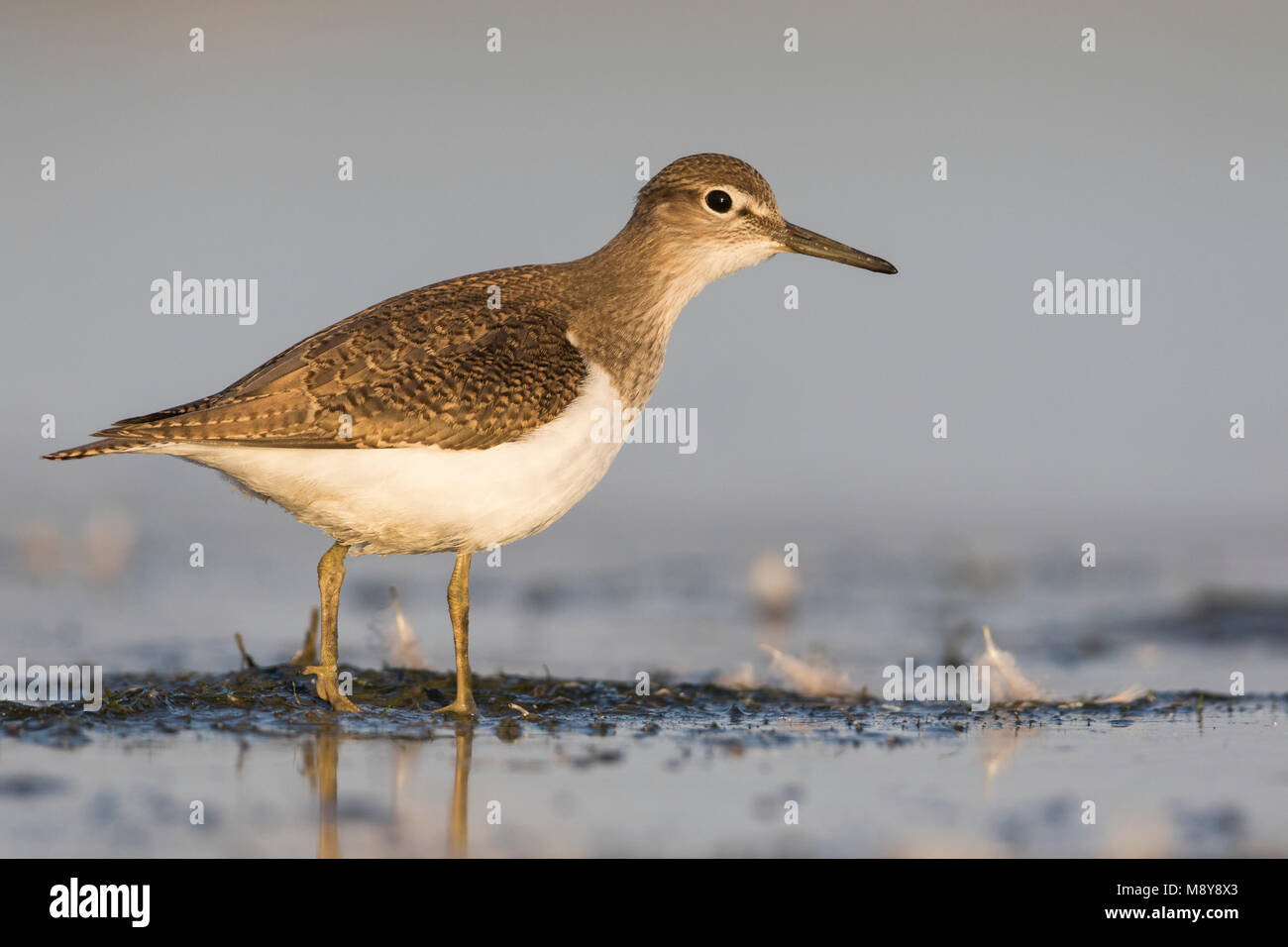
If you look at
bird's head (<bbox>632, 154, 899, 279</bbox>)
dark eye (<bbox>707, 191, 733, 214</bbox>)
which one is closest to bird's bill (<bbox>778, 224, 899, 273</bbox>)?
bird's head (<bbox>632, 154, 899, 279</bbox>)

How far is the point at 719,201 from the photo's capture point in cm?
820

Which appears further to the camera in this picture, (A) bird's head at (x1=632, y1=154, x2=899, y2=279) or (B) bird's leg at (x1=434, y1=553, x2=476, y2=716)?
(A) bird's head at (x1=632, y1=154, x2=899, y2=279)

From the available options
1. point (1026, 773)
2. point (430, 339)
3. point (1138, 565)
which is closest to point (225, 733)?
point (430, 339)

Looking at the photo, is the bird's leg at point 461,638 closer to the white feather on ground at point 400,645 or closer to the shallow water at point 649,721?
the shallow water at point 649,721

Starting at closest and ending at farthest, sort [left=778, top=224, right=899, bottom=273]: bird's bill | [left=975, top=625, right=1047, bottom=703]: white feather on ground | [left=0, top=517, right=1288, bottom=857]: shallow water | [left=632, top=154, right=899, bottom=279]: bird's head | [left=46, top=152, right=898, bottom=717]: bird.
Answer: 1. [left=0, top=517, right=1288, bottom=857]: shallow water
2. [left=46, top=152, right=898, bottom=717]: bird
3. [left=975, top=625, right=1047, bottom=703]: white feather on ground
4. [left=632, top=154, right=899, bottom=279]: bird's head
5. [left=778, top=224, right=899, bottom=273]: bird's bill

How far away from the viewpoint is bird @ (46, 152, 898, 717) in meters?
6.87

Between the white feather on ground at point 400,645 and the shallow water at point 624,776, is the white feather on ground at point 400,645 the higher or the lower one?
the higher one

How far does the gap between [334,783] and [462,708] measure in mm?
1482

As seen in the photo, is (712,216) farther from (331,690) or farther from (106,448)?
(106,448)

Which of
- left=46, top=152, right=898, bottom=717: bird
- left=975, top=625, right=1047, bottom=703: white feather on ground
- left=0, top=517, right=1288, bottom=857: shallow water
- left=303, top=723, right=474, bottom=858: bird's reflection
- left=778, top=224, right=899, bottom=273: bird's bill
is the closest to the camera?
left=303, top=723, right=474, bottom=858: bird's reflection

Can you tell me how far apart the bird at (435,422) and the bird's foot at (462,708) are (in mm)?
10

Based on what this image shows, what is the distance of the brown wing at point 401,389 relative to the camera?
22.4 ft

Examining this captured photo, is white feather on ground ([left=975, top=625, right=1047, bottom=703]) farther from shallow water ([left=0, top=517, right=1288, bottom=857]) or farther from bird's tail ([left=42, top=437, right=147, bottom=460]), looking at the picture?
bird's tail ([left=42, top=437, right=147, bottom=460])

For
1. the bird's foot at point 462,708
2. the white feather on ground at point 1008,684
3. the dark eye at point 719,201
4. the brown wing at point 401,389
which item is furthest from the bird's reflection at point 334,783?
the dark eye at point 719,201
